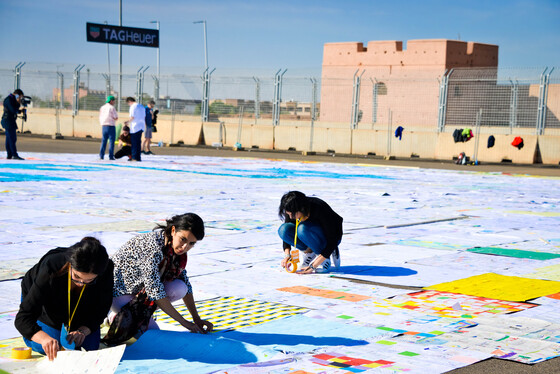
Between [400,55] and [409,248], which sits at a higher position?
[400,55]

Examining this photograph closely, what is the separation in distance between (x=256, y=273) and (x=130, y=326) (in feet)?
8.13

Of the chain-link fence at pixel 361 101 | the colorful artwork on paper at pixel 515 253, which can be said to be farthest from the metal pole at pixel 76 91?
the colorful artwork on paper at pixel 515 253

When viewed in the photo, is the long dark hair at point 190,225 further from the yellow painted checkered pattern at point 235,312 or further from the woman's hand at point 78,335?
the yellow painted checkered pattern at point 235,312

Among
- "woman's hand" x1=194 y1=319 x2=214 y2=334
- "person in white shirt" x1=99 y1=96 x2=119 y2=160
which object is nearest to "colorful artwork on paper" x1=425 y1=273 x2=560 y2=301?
"woman's hand" x1=194 y1=319 x2=214 y2=334

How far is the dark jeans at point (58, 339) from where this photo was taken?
4.58 meters

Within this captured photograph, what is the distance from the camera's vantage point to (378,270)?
25.0 ft

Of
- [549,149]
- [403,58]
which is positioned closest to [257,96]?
[549,149]

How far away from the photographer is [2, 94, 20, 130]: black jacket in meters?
18.2

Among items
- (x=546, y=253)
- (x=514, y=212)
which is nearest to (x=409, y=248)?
(x=546, y=253)

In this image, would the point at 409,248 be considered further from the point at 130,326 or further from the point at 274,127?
the point at 274,127

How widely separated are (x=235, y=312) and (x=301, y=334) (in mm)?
714

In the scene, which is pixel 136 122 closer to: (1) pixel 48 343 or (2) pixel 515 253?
(2) pixel 515 253

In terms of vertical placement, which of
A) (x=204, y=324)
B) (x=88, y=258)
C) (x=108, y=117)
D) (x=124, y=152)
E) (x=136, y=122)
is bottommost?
(x=204, y=324)

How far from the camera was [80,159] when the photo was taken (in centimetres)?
2173
